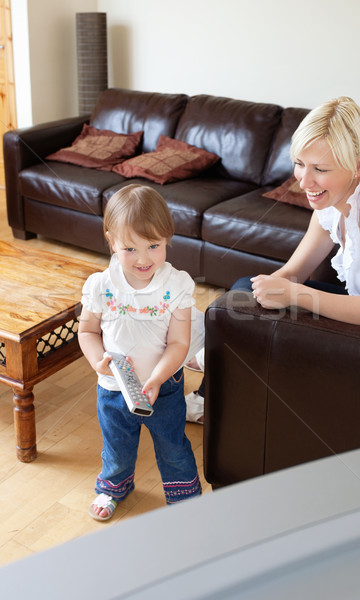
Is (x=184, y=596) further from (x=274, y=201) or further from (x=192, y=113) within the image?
(x=192, y=113)

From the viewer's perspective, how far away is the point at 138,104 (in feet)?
12.6

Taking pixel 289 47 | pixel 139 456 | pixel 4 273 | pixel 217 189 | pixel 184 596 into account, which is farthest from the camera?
pixel 289 47

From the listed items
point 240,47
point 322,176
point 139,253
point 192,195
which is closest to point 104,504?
point 139,253

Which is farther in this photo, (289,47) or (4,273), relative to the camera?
(289,47)

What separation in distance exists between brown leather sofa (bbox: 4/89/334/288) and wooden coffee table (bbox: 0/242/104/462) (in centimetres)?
84

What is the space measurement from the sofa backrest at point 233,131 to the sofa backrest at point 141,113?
9cm

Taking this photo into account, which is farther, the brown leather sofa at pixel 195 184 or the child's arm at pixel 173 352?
the brown leather sofa at pixel 195 184

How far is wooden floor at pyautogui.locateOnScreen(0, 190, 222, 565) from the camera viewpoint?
1640 mm

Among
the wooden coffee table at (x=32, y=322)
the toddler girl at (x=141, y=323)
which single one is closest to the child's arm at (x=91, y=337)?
the toddler girl at (x=141, y=323)

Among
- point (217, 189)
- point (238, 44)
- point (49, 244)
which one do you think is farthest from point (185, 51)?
point (49, 244)

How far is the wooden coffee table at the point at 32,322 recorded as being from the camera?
1860 millimetres

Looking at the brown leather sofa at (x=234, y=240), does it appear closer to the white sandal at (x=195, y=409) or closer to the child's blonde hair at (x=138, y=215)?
the child's blonde hair at (x=138, y=215)

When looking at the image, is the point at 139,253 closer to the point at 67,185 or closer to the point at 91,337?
the point at 91,337

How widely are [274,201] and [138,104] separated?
1236 millimetres
